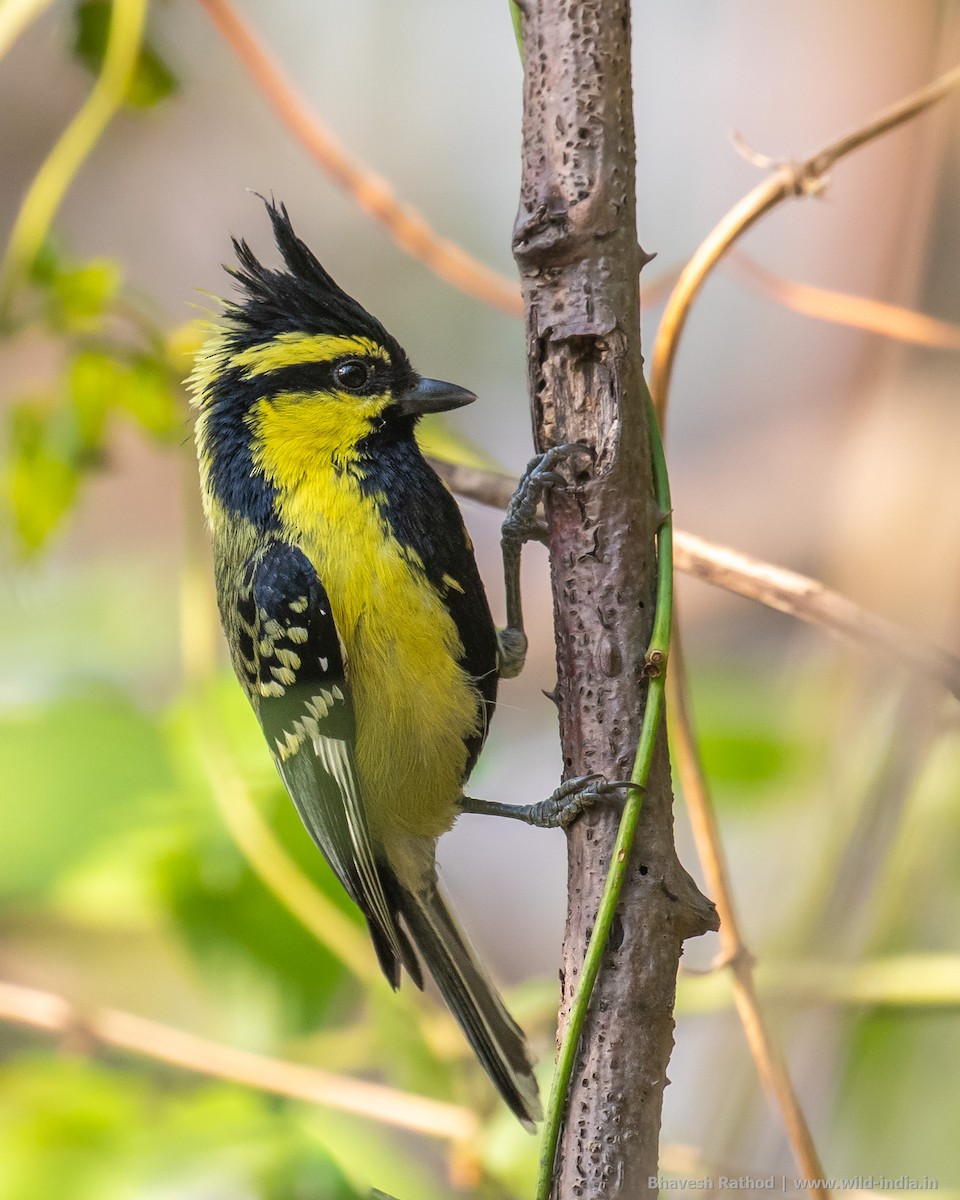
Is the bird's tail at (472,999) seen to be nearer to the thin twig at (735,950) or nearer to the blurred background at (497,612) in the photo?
the blurred background at (497,612)

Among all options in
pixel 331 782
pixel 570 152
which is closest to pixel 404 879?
pixel 331 782

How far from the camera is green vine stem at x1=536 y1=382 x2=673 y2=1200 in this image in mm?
788

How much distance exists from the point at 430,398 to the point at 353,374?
9 cm

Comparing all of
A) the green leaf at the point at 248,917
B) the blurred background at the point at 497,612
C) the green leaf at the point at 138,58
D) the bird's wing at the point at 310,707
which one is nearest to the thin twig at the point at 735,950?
the blurred background at the point at 497,612

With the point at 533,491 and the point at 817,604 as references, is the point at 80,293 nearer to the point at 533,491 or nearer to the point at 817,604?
the point at 533,491

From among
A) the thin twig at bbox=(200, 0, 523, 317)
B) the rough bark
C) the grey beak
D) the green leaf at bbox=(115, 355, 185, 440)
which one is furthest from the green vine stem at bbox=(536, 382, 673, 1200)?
the green leaf at bbox=(115, 355, 185, 440)

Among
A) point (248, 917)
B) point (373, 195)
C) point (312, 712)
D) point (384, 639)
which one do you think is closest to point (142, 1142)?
point (248, 917)

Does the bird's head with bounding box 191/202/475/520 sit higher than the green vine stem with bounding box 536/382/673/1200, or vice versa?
the bird's head with bounding box 191/202/475/520

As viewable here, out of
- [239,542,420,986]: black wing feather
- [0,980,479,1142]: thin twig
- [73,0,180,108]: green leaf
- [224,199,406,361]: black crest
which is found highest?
[73,0,180,108]: green leaf

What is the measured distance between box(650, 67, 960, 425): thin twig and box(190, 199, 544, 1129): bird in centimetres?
31

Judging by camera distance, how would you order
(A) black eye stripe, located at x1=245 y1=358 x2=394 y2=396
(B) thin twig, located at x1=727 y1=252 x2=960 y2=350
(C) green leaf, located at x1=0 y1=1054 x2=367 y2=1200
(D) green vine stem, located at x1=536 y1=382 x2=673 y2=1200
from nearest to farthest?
(D) green vine stem, located at x1=536 y1=382 x2=673 y2=1200
(C) green leaf, located at x1=0 y1=1054 x2=367 y2=1200
(A) black eye stripe, located at x1=245 y1=358 x2=394 y2=396
(B) thin twig, located at x1=727 y1=252 x2=960 y2=350

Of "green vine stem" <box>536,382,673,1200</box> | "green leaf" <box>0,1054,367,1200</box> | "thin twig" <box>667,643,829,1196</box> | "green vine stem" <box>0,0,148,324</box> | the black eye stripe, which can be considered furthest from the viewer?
"green vine stem" <box>0,0,148,324</box>

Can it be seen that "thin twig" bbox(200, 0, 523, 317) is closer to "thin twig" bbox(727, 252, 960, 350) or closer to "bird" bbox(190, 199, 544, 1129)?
"bird" bbox(190, 199, 544, 1129)

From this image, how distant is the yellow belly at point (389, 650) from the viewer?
1.21 m
